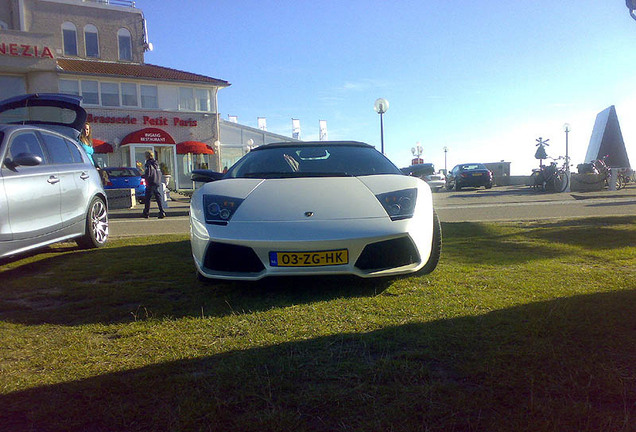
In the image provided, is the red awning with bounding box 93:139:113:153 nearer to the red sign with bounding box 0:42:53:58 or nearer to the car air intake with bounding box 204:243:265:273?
the red sign with bounding box 0:42:53:58

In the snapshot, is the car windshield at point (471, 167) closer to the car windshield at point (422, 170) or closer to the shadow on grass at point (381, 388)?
the car windshield at point (422, 170)

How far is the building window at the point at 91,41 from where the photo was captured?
103 feet

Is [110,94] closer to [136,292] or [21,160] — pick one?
[21,160]

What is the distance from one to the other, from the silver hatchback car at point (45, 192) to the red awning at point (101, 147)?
2269 centimetres

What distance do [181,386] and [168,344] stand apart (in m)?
0.57

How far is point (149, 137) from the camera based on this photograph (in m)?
29.0

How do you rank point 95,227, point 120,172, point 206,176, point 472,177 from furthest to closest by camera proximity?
point 472,177, point 120,172, point 95,227, point 206,176

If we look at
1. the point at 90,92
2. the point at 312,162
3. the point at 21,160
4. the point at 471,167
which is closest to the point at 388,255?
the point at 312,162

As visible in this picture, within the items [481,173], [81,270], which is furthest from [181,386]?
[481,173]

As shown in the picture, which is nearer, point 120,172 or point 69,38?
point 120,172

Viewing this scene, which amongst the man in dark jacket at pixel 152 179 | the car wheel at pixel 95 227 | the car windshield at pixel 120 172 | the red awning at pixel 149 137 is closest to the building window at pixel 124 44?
the red awning at pixel 149 137

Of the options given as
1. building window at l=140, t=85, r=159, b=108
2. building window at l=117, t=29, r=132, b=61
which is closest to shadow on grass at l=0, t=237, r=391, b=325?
building window at l=140, t=85, r=159, b=108

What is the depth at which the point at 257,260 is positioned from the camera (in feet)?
11.3

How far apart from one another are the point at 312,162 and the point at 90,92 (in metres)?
28.1
